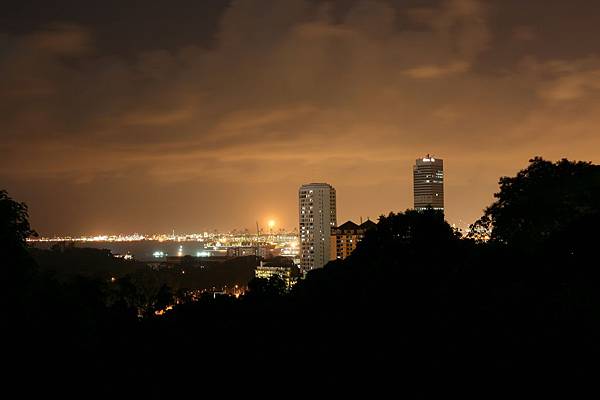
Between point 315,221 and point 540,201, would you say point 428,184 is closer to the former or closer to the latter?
point 315,221

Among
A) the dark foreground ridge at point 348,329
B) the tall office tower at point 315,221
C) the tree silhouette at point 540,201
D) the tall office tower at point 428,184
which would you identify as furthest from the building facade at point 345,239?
the dark foreground ridge at point 348,329

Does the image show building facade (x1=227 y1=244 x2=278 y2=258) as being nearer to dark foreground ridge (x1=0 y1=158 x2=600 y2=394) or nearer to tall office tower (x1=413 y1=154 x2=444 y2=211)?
tall office tower (x1=413 y1=154 x2=444 y2=211)

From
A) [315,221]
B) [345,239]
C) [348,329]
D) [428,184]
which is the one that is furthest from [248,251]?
[348,329]

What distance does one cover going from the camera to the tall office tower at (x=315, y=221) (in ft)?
320

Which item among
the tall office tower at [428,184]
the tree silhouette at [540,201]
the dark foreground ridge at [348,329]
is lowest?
the dark foreground ridge at [348,329]

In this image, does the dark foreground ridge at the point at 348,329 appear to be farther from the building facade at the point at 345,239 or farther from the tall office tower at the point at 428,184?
the tall office tower at the point at 428,184

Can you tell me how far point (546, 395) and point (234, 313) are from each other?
9147 mm

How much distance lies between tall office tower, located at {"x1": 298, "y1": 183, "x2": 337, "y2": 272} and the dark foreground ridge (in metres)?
80.0

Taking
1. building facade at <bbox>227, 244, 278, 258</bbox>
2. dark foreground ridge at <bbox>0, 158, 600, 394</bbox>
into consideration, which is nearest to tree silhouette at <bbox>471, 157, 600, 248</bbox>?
dark foreground ridge at <bbox>0, 158, 600, 394</bbox>

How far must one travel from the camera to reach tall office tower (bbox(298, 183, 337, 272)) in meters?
97.6

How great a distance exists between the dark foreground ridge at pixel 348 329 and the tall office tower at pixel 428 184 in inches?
4533

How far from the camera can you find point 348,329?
36.4 ft

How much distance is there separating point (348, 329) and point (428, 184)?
124 m

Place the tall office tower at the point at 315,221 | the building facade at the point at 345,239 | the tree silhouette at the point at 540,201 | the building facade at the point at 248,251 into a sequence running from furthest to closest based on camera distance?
the building facade at the point at 248,251, the tall office tower at the point at 315,221, the building facade at the point at 345,239, the tree silhouette at the point at 540,201
